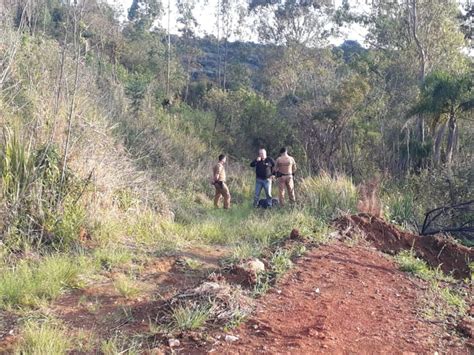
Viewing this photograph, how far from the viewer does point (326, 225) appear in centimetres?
825

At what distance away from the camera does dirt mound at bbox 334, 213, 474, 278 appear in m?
7.53

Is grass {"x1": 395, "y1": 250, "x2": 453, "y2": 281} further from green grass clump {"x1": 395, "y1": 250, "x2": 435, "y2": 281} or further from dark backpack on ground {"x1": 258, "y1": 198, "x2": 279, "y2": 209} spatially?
dark backpack on ground {"x1": 258, "y1": 198, "x2": 279, "y2": 209}

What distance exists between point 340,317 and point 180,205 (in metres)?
6.44

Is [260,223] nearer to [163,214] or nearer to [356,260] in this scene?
[163,214]

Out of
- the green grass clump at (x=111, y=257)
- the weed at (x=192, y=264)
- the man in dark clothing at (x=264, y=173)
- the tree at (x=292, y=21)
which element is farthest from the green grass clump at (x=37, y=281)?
the tree at (x=292, y=21)

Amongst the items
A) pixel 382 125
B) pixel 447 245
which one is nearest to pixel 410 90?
pixel 382 125

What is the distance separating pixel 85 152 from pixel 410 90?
55.0 feet

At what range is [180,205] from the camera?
34.6ft

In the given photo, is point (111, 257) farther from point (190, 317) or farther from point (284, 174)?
point (284, 174)

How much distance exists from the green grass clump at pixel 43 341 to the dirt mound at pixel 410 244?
492 centimetres

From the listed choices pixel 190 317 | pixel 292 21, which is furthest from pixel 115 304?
pixel 292 21

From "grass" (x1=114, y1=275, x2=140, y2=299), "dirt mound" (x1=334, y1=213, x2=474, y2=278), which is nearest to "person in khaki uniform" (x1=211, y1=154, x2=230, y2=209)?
"dirt mound" (x1=334, y1=213, x2=474, y2=278)

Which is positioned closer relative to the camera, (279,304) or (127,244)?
(279,304)

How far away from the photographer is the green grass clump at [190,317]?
3924 mm
